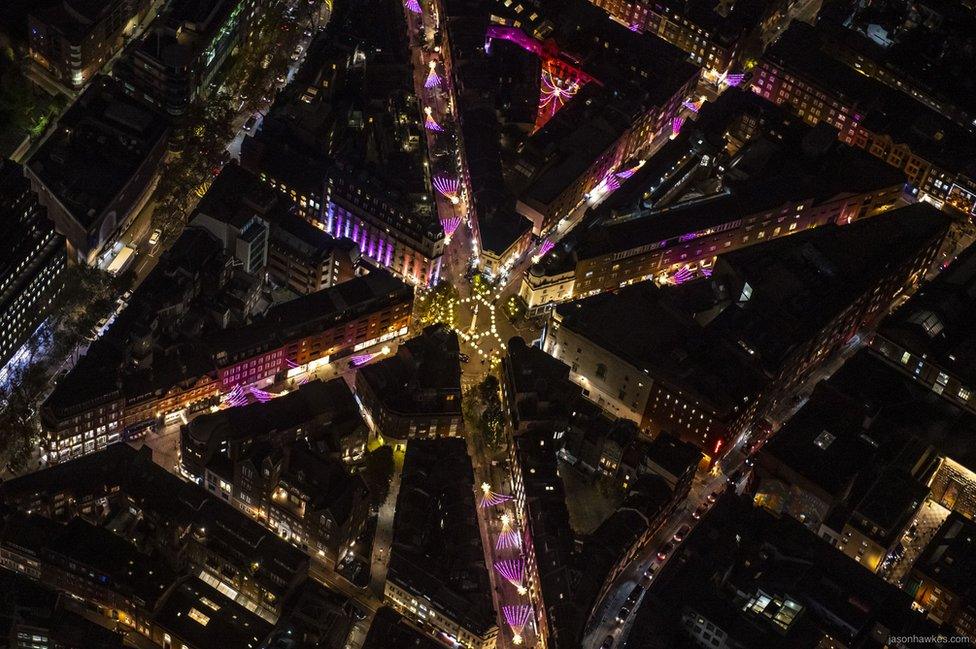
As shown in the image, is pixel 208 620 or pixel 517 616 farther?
pixel 517 616

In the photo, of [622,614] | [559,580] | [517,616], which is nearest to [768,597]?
[622,614]

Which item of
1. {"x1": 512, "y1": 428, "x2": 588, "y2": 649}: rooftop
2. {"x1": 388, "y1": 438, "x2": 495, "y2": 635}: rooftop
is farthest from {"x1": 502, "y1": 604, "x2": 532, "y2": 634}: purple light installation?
{"x1": 512, "y1": 428, "x2": 588, "y2": 649}: rooftop

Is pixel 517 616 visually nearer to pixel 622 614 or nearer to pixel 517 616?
pixel 517 616

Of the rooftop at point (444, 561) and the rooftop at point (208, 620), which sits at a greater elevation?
the rooftop at point (444, 561)

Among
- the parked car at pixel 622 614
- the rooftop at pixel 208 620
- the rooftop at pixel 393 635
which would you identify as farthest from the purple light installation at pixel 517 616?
the rooftop at pixel 208 620

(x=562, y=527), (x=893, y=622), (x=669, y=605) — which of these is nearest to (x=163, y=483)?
(x=562, y=527)

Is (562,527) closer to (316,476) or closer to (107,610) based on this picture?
(316,476)

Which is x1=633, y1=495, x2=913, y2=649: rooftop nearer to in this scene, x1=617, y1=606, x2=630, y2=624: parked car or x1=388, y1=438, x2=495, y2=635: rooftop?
x1=617, y1=606, x2=630, y2=624: parked car

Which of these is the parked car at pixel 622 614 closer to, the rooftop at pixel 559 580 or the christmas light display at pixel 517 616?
the rooftop at pixel 559 580

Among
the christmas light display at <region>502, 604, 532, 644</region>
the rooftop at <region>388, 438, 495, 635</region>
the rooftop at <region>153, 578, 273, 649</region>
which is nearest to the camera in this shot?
the rooftop at <region>153, 578, 273, 649</region>

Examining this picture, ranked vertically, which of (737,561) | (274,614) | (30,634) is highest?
(737,561)

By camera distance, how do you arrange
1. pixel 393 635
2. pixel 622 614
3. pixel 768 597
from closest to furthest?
pixel 393 635 → pixel 768 597 → pixel 622 614
